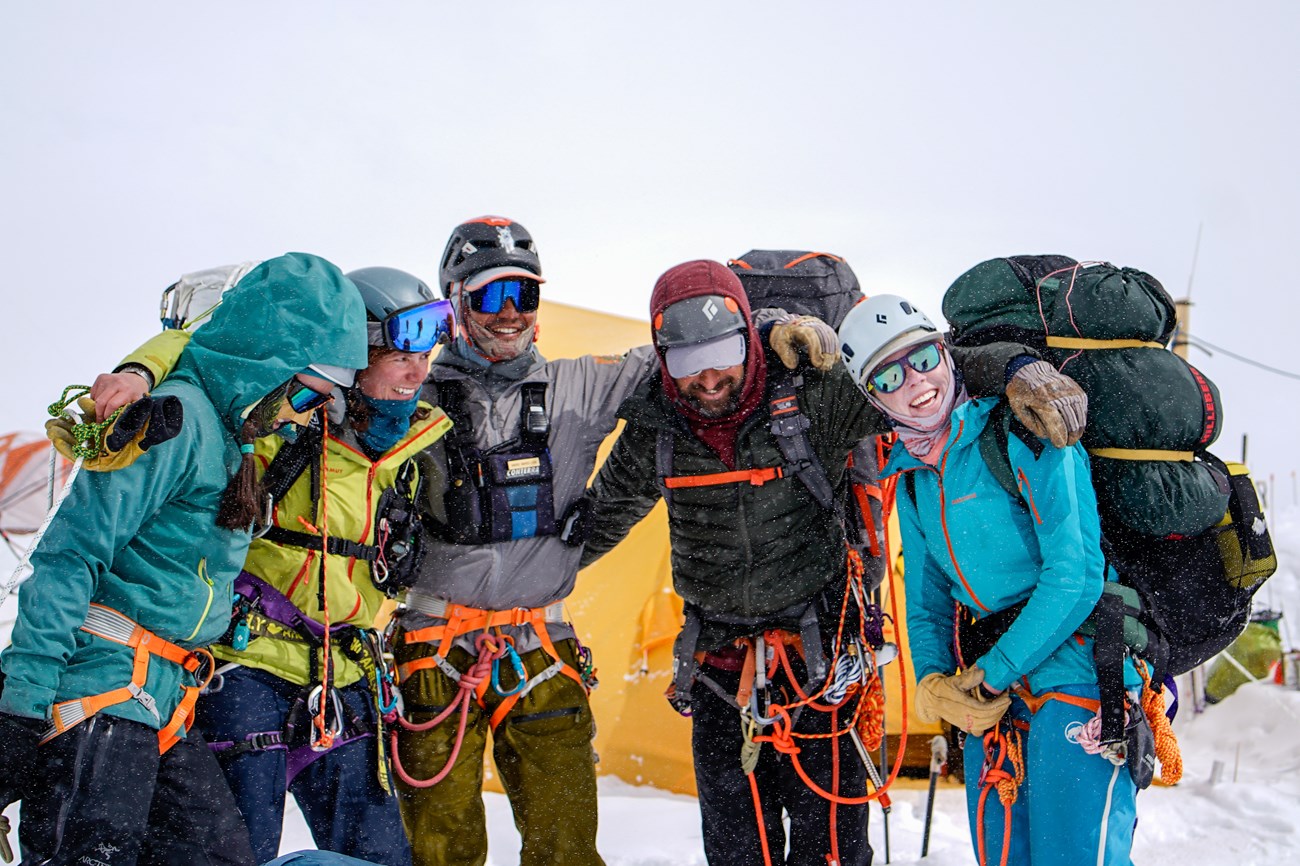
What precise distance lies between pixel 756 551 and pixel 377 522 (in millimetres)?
1319

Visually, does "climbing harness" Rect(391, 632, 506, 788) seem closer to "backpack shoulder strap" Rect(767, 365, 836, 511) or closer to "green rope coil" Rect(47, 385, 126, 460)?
"backpack shoulder strap" Rect(767, 365, 836, 511)

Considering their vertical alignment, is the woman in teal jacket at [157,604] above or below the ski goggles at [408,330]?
below

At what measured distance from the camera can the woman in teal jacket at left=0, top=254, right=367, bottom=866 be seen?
96.4 inches

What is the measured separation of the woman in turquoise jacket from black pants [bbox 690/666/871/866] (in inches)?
16.3

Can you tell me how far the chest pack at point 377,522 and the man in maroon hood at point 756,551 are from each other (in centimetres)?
87

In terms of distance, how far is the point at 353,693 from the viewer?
3.43 m

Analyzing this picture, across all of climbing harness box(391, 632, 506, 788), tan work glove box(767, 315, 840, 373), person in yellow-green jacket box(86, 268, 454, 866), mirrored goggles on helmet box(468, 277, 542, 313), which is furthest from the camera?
mirrored goggles on helmet box(468, 277, 542, 313)

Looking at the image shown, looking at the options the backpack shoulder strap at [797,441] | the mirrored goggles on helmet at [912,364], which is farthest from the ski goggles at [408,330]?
the mirrored goggles on helmet at [912,364]

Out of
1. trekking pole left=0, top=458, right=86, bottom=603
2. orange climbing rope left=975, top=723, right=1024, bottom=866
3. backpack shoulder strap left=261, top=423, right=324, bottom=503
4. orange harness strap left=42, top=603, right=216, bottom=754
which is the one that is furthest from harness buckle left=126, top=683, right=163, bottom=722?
orange climbing rope left=975, top=723, right=1024, bottom=866

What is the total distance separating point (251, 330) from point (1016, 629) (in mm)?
2356

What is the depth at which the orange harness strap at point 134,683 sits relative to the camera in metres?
2.53

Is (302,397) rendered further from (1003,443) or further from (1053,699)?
(1053,699)

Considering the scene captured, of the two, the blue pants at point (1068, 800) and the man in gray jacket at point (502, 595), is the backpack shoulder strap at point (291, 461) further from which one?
the blue pants at point (1068, 800)

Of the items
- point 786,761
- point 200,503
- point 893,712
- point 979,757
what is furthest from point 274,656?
point 893,712
